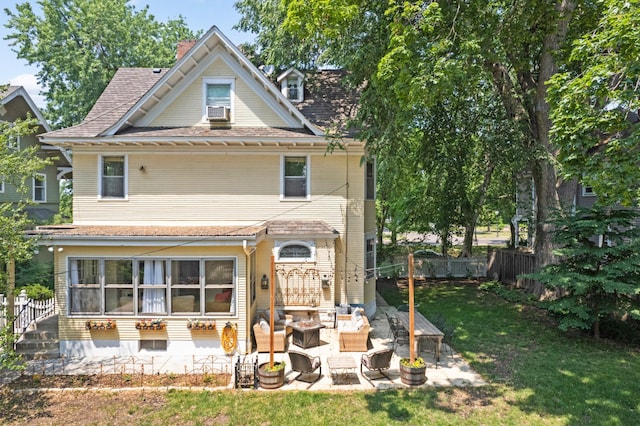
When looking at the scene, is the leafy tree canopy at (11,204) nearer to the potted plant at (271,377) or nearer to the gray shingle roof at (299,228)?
the potted plant at (271,377)

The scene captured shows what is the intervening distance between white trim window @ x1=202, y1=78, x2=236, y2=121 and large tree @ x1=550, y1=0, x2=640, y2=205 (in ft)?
33.9

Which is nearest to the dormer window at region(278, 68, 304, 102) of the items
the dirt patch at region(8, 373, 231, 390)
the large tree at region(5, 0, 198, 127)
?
the dirt patch at region(8, 373, 231, 390)

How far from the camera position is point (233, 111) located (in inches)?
540

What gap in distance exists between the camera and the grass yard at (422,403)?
7586 millimetres

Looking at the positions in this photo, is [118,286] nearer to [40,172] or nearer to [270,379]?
[270,379]

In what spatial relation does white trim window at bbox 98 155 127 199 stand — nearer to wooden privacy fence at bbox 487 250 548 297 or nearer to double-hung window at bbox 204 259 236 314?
double-hung window at bbox 204 259 236 314

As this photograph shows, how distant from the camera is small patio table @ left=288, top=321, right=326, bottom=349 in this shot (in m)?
11.3

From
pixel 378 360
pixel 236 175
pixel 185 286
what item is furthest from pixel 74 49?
pixel 378 360

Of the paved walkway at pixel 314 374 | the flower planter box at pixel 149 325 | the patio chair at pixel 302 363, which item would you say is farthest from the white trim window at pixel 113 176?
the patio chair at pixel 302 363

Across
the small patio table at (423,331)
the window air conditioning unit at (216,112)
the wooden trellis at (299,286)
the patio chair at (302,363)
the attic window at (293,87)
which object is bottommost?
the patio chair at (302,363)

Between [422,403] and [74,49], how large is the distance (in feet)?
104

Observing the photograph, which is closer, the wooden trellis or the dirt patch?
the dirt patch

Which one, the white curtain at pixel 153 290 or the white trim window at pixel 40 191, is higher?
the white trim window at pixel 40 191

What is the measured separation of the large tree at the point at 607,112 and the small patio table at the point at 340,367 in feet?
23.2
